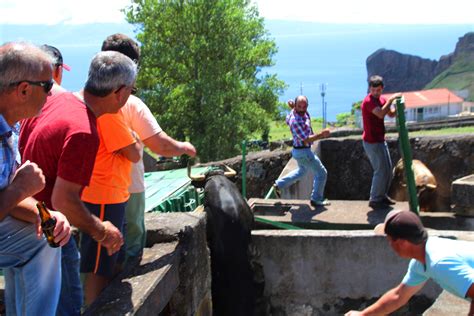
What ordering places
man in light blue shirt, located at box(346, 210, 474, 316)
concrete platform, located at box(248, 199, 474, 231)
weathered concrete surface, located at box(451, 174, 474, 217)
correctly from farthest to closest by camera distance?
weathered concrete surface, located at box(451, 174, 474, 217)
concrete platform, located at box(248, 199, 474, 231)
man in light blue shirt, located at box(346, 210, 474, 316)

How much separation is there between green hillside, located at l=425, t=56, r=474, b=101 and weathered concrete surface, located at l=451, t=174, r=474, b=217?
94730 mm

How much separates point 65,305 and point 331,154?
1003cm

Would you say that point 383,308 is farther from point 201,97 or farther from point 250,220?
point 201,97

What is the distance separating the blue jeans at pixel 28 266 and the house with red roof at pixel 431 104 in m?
79.4

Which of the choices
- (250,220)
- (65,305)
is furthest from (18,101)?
(250,220)

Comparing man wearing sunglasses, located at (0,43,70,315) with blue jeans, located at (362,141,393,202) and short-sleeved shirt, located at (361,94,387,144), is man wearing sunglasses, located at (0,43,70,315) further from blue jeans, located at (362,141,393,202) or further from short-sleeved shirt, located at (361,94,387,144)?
blue jeans, located at (362,141,393,202)

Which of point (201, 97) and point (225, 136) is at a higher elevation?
point (201, 97)

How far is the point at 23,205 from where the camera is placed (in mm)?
3213

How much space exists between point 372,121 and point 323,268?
2.67 meters

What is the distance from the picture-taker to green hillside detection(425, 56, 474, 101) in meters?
99.6

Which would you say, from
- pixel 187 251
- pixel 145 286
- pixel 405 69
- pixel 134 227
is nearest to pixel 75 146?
pixel 145 286

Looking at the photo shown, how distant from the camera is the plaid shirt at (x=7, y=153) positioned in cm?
301

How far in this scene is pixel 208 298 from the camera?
5.34m

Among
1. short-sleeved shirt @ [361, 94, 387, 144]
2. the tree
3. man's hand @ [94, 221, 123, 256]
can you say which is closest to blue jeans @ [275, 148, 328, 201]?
short-sleeved shirt @ [361, 94, 387, 144]
